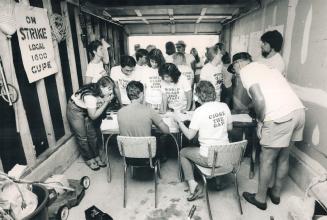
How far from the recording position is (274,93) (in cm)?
258

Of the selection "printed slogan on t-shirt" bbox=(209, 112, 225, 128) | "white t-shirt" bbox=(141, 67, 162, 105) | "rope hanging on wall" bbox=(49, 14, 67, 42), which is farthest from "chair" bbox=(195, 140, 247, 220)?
"rope hanging on wall" bbox=(49, 14, 67, 42)

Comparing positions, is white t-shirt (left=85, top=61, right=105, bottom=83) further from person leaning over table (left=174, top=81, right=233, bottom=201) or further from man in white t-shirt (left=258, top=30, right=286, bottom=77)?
man in white t-shirt (left=258, top=30, right=286, bottom=77)

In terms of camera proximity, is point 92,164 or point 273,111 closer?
point 273,111

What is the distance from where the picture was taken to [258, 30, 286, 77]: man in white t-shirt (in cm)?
336

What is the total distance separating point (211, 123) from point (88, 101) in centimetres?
186

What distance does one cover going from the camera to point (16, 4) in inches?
114

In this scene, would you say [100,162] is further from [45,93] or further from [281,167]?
[281,167]

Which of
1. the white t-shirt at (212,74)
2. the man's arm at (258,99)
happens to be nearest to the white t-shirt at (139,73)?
the white t-shirt at (212,74)

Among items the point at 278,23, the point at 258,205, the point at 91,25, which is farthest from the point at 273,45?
the point at 91,25

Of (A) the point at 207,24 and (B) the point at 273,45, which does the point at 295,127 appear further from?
(A) the point at 207,24

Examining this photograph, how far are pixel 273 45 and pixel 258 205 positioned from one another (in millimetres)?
2125

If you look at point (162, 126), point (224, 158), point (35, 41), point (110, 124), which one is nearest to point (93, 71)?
point (35, 41)

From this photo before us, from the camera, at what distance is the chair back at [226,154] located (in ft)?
8.21

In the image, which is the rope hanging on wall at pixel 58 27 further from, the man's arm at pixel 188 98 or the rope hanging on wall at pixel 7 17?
the man's arm at pixel 188 98
